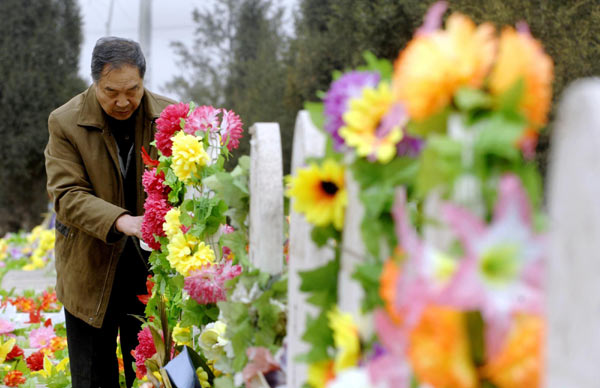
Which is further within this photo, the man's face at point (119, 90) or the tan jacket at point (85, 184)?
the tan jacket at point (85, 184)

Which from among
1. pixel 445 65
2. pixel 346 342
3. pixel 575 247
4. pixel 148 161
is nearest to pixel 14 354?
pixel 148 161

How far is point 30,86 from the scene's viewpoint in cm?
1897

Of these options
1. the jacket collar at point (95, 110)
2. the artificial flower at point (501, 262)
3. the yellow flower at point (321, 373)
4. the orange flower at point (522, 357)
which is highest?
the jacket collar at point (95, 110)

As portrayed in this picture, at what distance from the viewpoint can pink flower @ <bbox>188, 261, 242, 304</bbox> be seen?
2.40m

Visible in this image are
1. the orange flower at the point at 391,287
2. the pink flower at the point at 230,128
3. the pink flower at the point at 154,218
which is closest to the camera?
the orange flower at the point at 391,287

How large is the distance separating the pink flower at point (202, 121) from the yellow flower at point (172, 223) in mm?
330

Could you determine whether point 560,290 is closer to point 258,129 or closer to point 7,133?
point 258,129

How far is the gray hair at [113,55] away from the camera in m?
3.10

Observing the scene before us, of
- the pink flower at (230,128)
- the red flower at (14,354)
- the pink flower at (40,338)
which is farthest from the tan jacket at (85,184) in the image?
the pink flower at (40,338)

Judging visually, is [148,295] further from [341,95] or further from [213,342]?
[341,95]

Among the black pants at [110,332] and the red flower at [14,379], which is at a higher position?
the black pants at [110,332]

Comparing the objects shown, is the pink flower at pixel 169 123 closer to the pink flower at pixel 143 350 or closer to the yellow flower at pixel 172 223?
the yellow flower at pixel 172 223

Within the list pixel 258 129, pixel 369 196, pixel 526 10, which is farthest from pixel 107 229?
pixel 526 10

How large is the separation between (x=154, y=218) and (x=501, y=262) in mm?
2195
